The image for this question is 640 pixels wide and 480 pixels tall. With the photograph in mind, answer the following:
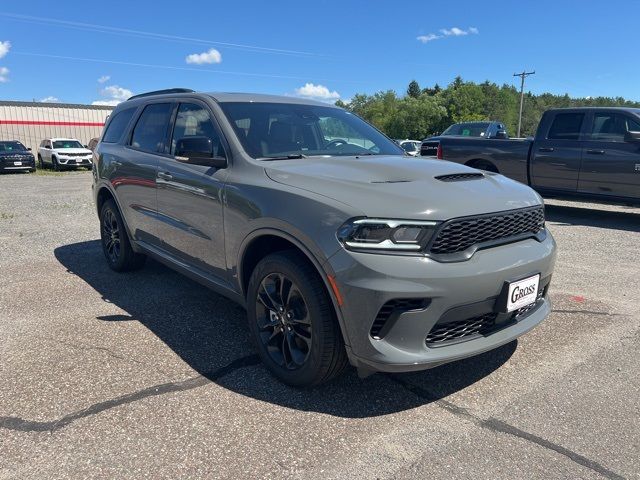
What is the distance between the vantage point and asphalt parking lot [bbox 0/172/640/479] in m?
2.41

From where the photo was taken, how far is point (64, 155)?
25.2 m

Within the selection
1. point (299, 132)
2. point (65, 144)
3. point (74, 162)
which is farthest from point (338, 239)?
point (65, 144)

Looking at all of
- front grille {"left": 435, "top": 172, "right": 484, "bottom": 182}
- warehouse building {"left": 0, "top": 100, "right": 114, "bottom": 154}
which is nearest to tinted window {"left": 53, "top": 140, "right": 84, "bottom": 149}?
warehouse building {"left": 0, "top": 100, "right": 114, "bottom": 154}

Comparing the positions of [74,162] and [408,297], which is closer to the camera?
[408,297]

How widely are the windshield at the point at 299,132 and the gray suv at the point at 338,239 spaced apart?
0.01m

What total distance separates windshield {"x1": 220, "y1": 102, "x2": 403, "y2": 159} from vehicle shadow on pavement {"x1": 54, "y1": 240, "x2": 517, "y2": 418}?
4.72ft

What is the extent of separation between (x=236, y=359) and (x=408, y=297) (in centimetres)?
151

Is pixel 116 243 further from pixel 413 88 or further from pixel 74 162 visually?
pixel 413 88

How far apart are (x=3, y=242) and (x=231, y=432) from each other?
627 cm

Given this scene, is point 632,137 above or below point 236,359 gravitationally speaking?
above

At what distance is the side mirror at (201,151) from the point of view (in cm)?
351

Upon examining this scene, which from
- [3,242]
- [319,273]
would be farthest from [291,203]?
[3,242]

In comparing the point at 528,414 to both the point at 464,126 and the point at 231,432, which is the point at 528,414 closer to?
the point at 231,432

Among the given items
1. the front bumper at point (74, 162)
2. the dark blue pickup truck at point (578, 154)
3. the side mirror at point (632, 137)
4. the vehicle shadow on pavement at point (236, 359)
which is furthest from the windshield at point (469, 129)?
the front bumper at point (74, 162)
